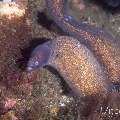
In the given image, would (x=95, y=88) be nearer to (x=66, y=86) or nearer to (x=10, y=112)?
(x=66, y=86)

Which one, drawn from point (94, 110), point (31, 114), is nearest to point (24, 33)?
point (31, 114)

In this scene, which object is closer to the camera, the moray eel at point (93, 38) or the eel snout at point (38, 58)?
the eel snout at point (38, 58)

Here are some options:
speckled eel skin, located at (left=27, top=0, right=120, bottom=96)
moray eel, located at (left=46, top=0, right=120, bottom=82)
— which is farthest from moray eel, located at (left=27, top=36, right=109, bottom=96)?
moray eel, located at (left=46, top=0, right=120, bottom=82)

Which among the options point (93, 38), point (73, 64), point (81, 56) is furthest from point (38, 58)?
point (93, 38)

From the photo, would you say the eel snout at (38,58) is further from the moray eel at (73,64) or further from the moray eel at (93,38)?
the moray eel at (93,38)

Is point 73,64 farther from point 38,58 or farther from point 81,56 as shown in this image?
point 38,58

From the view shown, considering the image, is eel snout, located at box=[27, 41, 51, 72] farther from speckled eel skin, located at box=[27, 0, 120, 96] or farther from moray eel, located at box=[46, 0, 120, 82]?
moray eel, located at box=[46, 0, 120, 82]

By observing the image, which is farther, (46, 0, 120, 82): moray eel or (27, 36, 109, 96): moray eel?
(46, 0, 120, 82): moray eel

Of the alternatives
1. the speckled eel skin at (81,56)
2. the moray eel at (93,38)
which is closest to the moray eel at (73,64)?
the speckled eel skin at (81,56)
